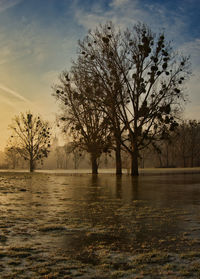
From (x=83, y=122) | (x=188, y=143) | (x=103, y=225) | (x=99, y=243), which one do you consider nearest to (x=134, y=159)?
(x=83, y=122)

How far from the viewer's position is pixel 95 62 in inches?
1257

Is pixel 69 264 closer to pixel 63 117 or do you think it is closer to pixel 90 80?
pixel 90 80

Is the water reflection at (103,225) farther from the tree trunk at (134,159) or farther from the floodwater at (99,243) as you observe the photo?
the tree trunk at (134,159)

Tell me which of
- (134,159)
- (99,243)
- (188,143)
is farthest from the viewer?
(188,143)

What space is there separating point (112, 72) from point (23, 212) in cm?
2415

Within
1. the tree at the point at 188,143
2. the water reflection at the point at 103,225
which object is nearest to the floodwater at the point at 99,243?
the water reflection at the point at 103,225

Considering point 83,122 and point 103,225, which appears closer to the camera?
point 103,225

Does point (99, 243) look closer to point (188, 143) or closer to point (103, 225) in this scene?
point (103, 225)

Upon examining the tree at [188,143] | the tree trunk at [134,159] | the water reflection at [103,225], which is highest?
the tree at [188,143]

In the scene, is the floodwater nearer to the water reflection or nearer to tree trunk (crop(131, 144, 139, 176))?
the water reflection

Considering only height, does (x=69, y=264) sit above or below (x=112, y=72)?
below

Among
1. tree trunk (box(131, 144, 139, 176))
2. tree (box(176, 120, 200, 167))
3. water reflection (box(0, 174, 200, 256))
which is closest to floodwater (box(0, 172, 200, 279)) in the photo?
water reflection (box(0, 174, 200, 256))

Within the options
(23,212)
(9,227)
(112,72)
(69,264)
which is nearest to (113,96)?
(112,72)

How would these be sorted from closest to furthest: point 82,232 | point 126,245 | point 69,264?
point 69,264 < point 126,245 < point 82,232
